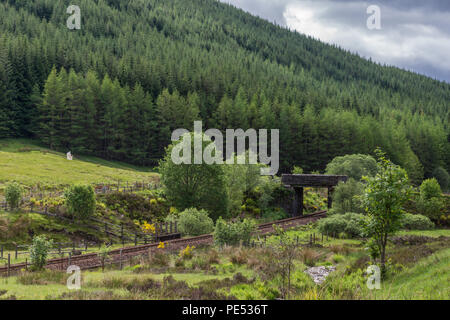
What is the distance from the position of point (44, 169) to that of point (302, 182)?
40617mm

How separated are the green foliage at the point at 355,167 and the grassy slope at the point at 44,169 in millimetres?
34909

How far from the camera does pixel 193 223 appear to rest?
38.7 metres

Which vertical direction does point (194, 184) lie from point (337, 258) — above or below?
above

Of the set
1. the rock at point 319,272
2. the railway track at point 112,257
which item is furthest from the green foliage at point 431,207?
the rock at point 319,272

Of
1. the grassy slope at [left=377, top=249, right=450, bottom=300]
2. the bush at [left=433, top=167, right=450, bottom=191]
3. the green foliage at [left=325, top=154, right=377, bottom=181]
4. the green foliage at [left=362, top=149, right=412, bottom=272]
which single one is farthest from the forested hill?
the grassy slope at [left=377, top=249, right=450, bottom=300]

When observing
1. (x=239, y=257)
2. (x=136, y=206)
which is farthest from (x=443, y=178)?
(x=239, y=257)

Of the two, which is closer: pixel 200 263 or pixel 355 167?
pixel 200 263

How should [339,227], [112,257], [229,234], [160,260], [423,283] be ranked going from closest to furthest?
[423,283]
[160,260]
[112,257]
[229,234]
[339,227]

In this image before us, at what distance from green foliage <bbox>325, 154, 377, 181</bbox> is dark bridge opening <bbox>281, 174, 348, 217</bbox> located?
1118cm

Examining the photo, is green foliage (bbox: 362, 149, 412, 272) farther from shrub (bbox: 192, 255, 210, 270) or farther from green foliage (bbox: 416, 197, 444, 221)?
green foliage (bbox: 416, 197, 444, 221)

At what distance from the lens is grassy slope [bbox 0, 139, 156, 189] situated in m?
55.2

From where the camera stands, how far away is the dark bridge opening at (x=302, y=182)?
57.6m

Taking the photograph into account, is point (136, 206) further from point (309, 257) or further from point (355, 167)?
point (355, 167)
